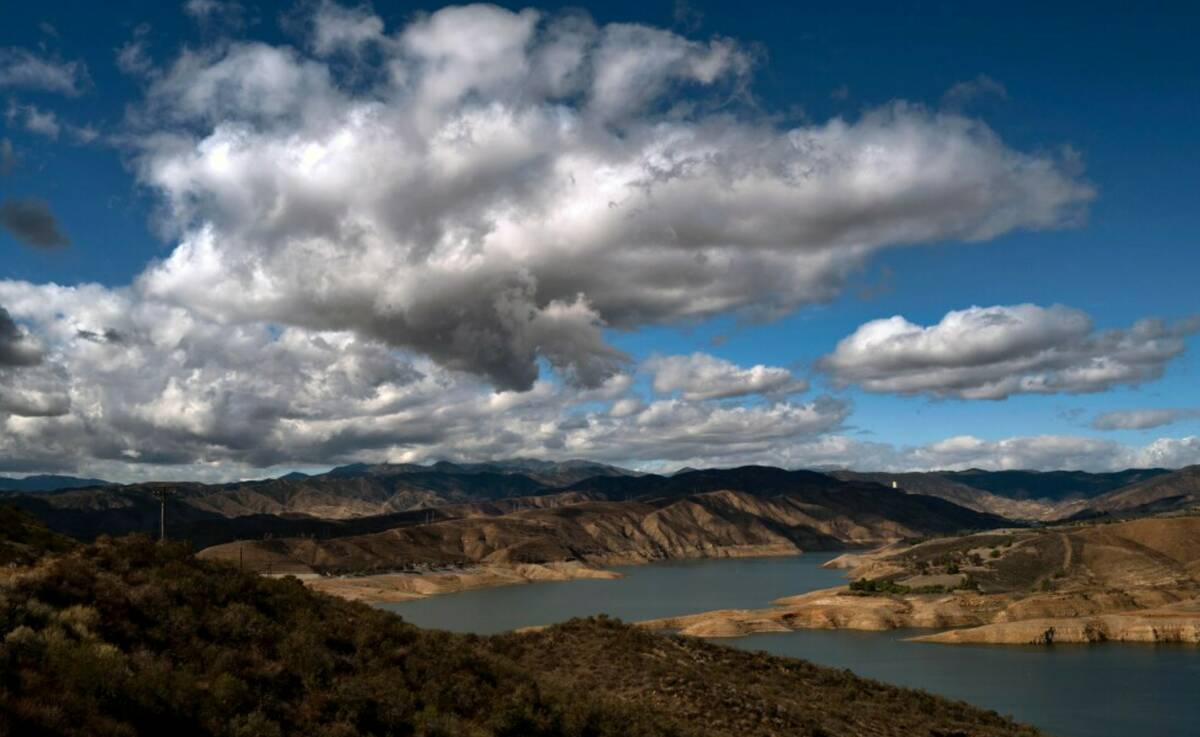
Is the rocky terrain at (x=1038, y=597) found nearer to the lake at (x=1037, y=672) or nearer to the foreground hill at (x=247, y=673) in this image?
the lake at (x=1037, y=672)

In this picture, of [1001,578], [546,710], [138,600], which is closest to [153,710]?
[138,600]

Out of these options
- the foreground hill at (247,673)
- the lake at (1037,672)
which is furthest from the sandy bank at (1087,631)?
the foreground hill at (247,673)

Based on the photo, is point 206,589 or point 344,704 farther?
point 206,589

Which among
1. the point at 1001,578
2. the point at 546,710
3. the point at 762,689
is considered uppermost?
the point at 546,710

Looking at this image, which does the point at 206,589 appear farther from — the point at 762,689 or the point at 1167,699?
the point at 1167,699

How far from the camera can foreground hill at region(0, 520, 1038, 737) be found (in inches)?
665

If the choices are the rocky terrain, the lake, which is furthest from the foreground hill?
the rocky terrain

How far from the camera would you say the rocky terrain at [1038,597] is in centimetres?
12100

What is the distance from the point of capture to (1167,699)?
82875mm

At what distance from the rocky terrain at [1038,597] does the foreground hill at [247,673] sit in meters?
101

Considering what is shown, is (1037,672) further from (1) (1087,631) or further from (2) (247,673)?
(2) (247,673)

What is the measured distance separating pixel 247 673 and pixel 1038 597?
479 feet

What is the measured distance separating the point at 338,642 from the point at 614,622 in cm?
3252

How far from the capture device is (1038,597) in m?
138
